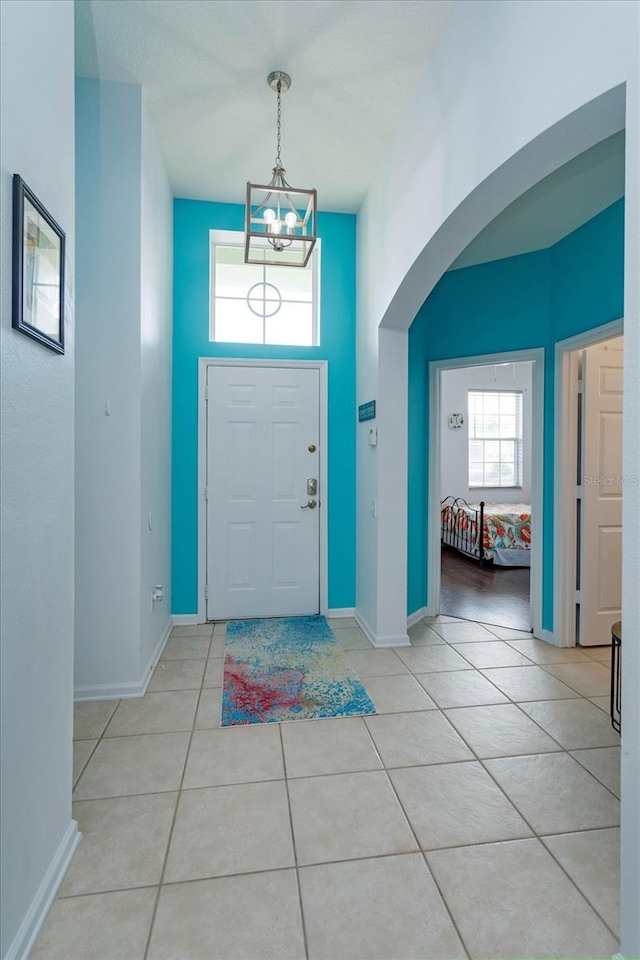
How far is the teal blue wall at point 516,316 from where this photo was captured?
10.1 ft

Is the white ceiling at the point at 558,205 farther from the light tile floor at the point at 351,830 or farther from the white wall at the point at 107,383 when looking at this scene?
the light tile floor at the point at 351,830

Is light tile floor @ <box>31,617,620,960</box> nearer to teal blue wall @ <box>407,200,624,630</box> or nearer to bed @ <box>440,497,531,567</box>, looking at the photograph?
teal blue wall @ <box>407,200,624,630</box>

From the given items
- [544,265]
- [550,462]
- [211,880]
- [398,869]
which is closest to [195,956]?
[211,880]

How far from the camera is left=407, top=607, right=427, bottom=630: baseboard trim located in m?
3.82

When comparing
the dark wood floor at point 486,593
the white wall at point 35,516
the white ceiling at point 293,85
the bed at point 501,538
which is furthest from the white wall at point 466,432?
the white wall at point 35,516

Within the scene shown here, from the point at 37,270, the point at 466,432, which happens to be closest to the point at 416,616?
the point at 37,270

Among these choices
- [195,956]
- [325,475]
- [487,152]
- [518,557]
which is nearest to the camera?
[195,956]

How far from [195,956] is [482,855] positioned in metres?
0.91

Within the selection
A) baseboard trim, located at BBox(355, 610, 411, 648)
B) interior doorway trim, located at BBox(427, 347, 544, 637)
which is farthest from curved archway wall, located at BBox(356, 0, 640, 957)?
interior doorway trim, located at BBox(427, 347, 544, 637)

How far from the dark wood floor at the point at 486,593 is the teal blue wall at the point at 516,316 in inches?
17.6

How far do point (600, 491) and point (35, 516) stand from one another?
340cm

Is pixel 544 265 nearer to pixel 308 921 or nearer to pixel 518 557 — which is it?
pixel 518 557

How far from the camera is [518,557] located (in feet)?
19.6

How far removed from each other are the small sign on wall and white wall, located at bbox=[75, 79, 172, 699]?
1.50 metres
